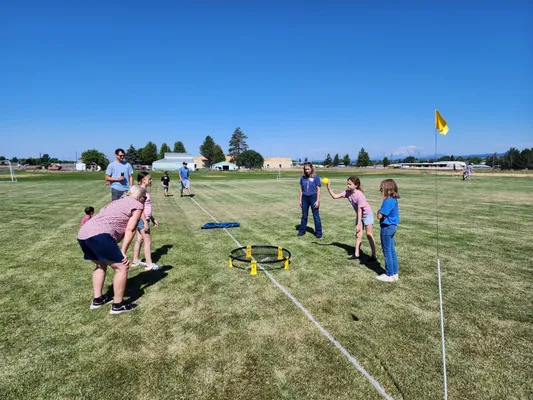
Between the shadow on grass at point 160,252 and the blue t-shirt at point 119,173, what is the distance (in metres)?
2.09

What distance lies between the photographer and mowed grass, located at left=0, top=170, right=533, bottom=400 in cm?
348

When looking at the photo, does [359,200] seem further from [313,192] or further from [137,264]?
[137,264]

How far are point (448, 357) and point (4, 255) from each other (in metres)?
10.3

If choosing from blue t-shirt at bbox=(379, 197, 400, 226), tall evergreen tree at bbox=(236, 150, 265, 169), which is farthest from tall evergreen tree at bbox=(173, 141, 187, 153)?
blue t-shirt at bbox=(379, 197, 400, 226)

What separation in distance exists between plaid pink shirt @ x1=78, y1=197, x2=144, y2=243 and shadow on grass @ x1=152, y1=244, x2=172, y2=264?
11.0 feet

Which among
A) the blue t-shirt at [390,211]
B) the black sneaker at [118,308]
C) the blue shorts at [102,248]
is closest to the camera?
the blue shorts at [102,248]

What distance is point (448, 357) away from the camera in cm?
396

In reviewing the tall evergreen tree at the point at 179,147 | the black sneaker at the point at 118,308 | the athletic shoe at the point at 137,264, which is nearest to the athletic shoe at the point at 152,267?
the athletic shoe at the point at 137,264

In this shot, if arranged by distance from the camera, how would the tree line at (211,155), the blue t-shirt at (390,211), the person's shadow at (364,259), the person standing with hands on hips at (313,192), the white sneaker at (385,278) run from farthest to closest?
1. the tree line at (211,155)
2. the person standing with hands on hips at (313,192)
3. the person's shadow at (364,259)
4. the white sneaker at (385,278)
5. the blue t-shirt at (390,211)

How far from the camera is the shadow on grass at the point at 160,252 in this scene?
8059 mm

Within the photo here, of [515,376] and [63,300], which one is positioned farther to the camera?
[63,300]

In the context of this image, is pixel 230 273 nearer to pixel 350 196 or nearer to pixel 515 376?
pixel 350 196

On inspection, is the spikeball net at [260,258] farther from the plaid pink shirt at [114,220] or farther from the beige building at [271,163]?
the beige building at [271,163]

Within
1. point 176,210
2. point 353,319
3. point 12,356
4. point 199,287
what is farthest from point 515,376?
point 176,210
